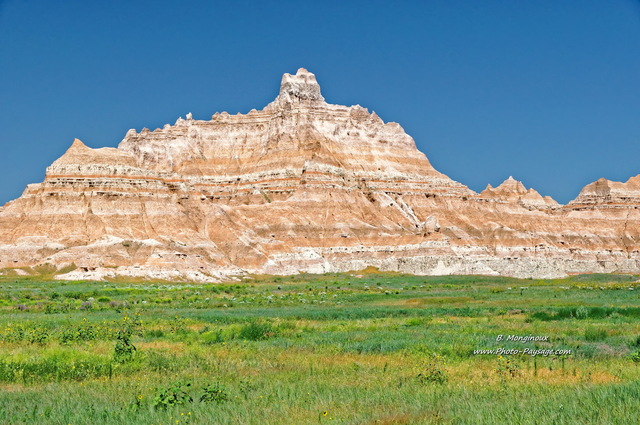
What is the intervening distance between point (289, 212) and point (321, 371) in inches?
4267

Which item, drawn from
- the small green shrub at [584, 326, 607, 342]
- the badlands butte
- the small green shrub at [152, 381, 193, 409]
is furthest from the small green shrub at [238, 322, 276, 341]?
the badlands butte

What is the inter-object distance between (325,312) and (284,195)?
100184mm

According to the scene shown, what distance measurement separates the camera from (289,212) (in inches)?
4978

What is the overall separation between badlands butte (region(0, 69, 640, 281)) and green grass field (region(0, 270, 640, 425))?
6088 cm

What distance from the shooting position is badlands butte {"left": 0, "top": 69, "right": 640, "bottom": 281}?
10588cm

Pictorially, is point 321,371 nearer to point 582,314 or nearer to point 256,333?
point 256,333

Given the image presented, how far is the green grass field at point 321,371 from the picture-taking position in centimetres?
1320

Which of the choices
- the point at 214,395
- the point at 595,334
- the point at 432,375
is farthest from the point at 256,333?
the point at 595,334

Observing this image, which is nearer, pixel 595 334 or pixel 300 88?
pixel 595 334

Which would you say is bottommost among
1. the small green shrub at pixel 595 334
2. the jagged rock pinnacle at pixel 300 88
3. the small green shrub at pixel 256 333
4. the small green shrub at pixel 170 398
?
the small green shrub at pixel 170 398

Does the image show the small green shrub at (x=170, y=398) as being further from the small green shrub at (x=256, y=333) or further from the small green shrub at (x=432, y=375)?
the small green shrub at (x=256, y=333)

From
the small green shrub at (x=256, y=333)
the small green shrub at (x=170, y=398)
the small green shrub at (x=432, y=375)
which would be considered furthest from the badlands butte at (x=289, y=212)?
the small green shrub at (x=170, y=398)

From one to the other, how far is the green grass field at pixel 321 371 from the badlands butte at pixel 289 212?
60881 millimetres

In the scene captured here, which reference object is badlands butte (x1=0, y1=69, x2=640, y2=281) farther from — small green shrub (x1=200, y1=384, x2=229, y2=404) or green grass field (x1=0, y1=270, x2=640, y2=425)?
small green shrub (x1=200, y1=384, x2=229, y2=404)
